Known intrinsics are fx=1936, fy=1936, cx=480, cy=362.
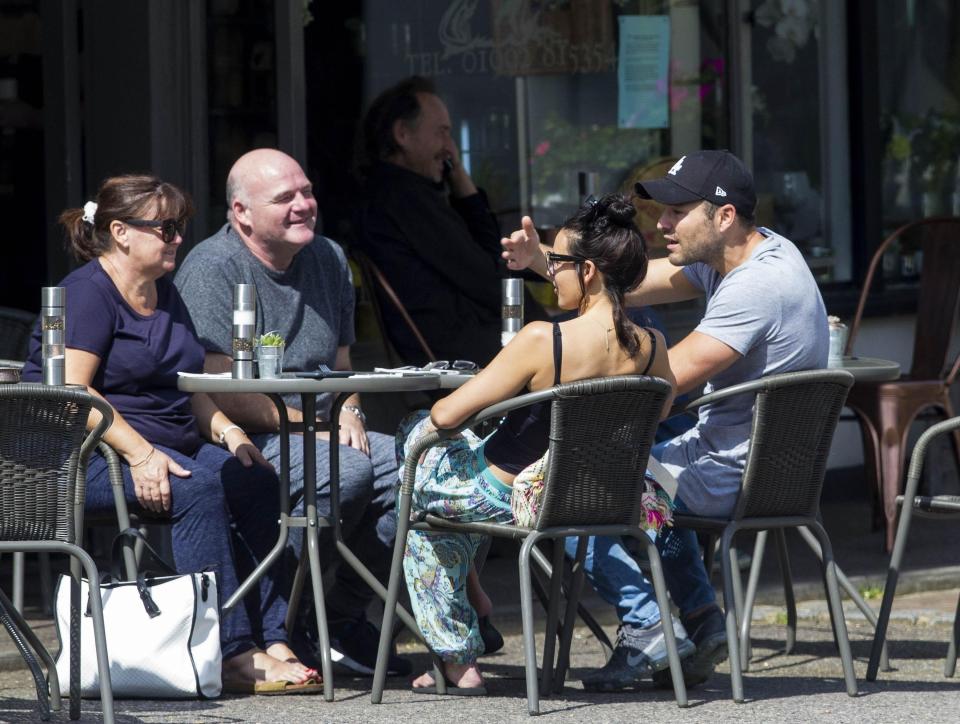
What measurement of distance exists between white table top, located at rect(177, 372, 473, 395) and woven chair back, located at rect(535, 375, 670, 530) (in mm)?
434

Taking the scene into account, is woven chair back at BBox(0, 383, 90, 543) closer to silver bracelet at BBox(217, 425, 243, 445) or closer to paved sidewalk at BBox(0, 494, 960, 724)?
paved sidewalk at BBox(0, 494, 960, 724)

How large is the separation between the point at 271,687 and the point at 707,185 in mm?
1785

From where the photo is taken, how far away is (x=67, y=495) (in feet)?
14.7

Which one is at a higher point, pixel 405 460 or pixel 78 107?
pixel 78 107

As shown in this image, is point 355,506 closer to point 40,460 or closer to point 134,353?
point 134,353

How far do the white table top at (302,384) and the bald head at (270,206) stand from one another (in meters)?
0.75

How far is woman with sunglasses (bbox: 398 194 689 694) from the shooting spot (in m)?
4.82

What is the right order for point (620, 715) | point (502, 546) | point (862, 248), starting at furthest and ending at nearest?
point (862, 248), point (502, 546), point (620, 715)

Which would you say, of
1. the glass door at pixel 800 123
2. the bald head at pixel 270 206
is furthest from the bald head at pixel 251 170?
the glass door at pixel 800 123

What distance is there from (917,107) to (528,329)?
5335 mm

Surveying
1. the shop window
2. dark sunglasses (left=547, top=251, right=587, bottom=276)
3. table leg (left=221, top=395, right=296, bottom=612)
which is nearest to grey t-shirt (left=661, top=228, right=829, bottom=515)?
dark sunglasses (left=547, top=251, right=587, bottom=276)

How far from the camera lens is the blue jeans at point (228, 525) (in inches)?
204

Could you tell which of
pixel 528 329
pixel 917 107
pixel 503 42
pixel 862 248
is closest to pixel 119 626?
pixel 528 329

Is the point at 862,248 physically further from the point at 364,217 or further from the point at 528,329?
the point at 528,329
